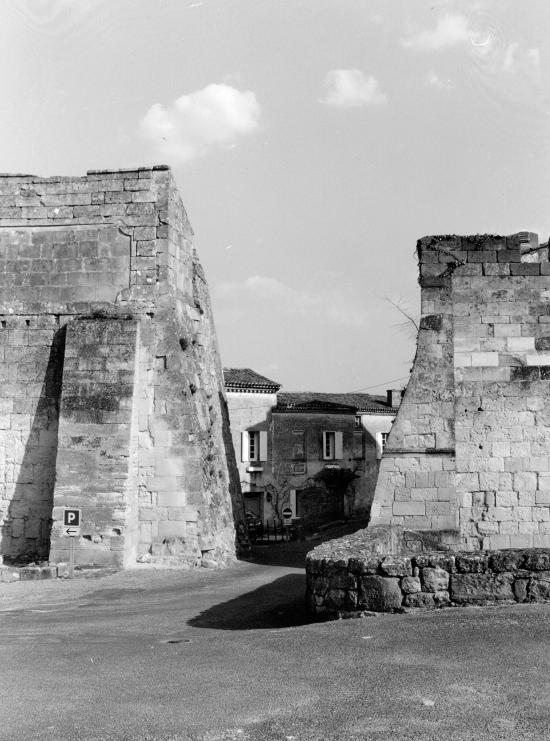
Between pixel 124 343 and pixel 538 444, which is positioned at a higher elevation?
pixel 124 343

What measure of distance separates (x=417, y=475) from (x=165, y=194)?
6.46m

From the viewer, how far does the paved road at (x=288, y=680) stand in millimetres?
4852

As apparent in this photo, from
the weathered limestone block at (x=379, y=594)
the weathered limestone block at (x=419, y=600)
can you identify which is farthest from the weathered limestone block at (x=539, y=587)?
Answer: the weathered limestone block at (x=379, y=594)

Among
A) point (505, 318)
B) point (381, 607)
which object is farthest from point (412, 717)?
point (505, 318)

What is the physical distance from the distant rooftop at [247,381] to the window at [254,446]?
215cm

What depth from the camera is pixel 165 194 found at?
1509 centimetres

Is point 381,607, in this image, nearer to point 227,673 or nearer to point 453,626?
point 453,626

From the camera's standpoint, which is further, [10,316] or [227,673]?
[10,316]

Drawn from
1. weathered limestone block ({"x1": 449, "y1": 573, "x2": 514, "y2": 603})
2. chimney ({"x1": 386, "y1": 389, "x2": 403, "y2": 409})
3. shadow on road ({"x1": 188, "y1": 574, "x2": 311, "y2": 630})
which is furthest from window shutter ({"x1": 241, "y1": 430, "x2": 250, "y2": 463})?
weathered limestone block ({"x1": 449, "y1": 573, "x2": 514, "y2": 603})

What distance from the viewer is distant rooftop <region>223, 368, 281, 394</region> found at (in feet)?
138

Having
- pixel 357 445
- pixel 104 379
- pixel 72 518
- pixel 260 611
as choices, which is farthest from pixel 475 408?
pixel 357 445

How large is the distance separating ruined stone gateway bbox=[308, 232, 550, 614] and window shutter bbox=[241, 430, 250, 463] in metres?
30.7

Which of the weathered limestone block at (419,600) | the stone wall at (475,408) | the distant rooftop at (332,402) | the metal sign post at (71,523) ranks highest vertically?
the distant rooftop at (332,402)

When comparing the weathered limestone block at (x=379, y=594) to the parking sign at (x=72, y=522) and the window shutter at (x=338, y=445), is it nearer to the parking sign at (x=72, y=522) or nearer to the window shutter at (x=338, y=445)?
the parking sign at (x=72, y=522)
